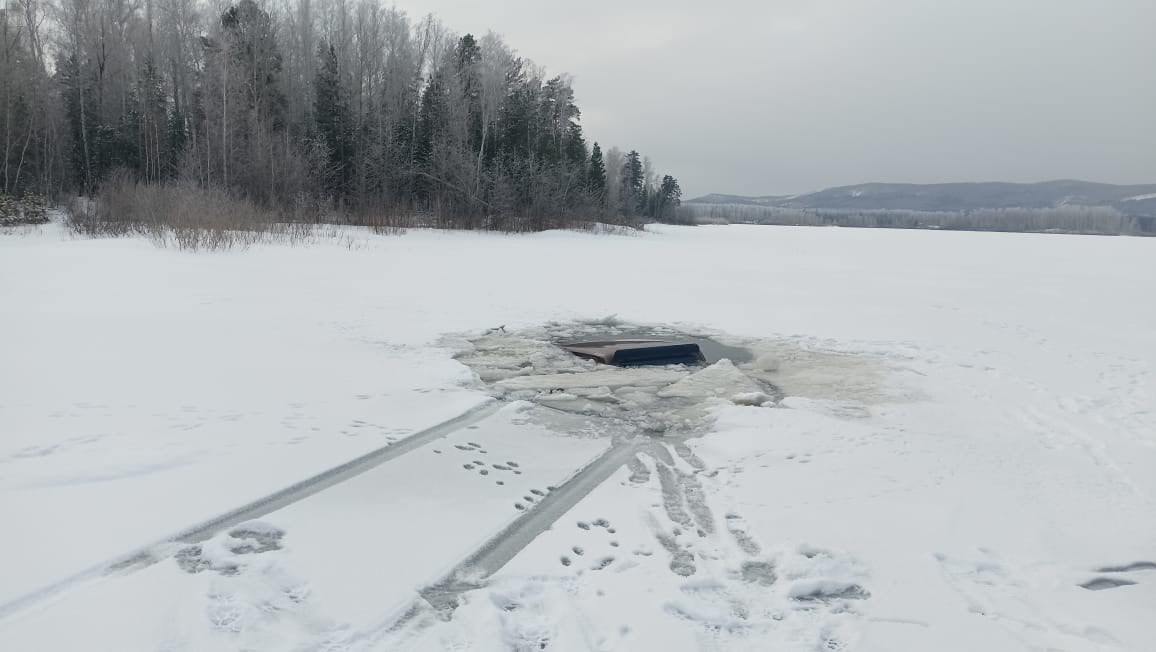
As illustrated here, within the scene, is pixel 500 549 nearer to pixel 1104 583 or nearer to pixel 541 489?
pixel 541 489

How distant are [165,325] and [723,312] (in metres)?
7.24

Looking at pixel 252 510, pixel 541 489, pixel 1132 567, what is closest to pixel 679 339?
pixel 541 489

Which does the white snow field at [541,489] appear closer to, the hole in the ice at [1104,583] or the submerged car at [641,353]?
the hole in the ice at [1104,583]

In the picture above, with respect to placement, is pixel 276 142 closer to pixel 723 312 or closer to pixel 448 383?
pixel 723 312

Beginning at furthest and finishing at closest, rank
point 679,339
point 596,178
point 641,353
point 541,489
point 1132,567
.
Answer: point 596,178 < point 679,339 < point 641,353 < point 541,489 < point 1132,567

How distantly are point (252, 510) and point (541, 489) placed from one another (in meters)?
1.40

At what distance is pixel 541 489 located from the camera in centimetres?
362

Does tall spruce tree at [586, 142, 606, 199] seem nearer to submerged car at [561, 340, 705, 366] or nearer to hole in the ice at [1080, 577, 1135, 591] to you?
submerged car at [561, 340, 705, 366]

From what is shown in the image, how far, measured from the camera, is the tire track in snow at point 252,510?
235 centimetres

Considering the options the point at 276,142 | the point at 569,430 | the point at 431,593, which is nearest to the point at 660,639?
the point at 431,593

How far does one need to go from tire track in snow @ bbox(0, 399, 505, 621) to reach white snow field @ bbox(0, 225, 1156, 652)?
15 mm

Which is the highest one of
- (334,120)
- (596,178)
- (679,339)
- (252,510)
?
(334,120)

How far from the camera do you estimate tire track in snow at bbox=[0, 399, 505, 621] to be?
7.72 ft

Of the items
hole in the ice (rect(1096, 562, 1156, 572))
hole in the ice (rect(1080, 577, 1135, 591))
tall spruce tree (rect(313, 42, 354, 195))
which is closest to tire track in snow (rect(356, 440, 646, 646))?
hole in the ice (rect(1080, 577, 1135, 591))
